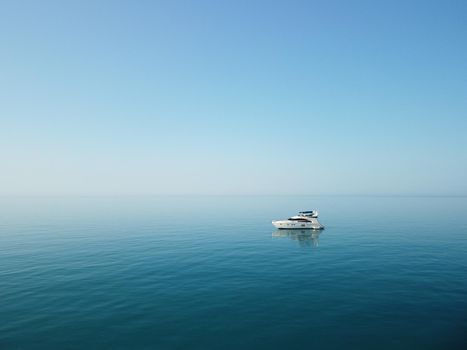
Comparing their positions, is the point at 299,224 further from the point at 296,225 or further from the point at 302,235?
the point at 302,235

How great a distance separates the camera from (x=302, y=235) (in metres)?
73.4

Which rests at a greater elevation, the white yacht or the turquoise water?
the white yacht

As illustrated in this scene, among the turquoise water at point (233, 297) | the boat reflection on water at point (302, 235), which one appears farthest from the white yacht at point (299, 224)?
the turquoise water at point (233, 297)

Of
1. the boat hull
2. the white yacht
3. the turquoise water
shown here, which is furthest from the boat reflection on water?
the turquoise water

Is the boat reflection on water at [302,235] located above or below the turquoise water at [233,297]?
above

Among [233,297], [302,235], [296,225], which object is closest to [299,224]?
[296,225]

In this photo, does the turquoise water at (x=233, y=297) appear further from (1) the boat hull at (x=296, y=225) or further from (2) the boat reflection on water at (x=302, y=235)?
(1) the boat hull at (x=296, y=225)

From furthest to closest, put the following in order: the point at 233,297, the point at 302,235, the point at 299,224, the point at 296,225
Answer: the point at 299,224 < the point at 296,225 < the point at 302,235 < the point at 233,297

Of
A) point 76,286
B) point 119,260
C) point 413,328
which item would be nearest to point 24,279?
point 76,286

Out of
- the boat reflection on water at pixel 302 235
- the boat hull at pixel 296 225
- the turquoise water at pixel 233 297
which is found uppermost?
the boat hull at pixel 296 225

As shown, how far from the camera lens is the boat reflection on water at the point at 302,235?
206 ft

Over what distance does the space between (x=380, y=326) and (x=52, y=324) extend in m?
26.8

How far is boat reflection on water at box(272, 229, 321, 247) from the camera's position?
62.8m

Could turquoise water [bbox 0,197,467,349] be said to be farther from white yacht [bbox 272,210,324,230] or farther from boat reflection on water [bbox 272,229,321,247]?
white yacht [bbox 272,210,324,230]
